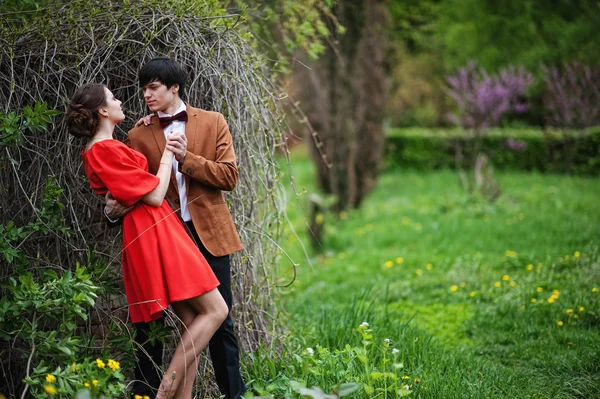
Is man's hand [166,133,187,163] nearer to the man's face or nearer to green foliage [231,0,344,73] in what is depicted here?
the man's face

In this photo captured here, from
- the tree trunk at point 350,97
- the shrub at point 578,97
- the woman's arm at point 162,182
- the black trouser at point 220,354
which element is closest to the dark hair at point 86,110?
the woman's arm at point 162,182

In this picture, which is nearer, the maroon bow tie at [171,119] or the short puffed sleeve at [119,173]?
the short puffed sleeve at [119,173]

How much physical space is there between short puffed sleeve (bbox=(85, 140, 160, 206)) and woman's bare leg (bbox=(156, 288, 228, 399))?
0.57m

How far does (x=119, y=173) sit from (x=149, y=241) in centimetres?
34

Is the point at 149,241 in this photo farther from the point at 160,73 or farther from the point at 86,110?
the point at 160,73

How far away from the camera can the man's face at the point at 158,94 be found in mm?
3066

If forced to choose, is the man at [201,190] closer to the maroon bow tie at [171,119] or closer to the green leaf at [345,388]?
the maroon bow tie at [171,119]

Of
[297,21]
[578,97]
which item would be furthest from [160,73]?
[578,97]

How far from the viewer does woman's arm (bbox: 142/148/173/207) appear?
298 centimetres

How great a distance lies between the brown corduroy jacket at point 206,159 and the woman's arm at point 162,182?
18 cm

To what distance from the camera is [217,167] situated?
3.09m

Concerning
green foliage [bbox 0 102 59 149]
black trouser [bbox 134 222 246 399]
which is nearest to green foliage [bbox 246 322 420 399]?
black trouser [bbox 134 222 246 399]

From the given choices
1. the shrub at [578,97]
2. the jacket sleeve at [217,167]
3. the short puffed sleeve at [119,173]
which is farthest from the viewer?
the shrub at [578,97]

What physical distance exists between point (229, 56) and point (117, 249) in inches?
50.3
